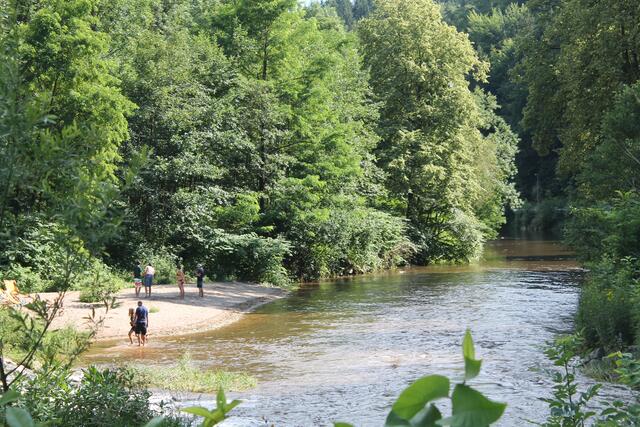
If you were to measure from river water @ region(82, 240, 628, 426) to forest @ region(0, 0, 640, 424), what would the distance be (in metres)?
2.31

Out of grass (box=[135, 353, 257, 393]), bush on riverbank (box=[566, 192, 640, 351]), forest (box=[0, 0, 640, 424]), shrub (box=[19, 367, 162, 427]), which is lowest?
grass (box=[135, 353, 257, 393])

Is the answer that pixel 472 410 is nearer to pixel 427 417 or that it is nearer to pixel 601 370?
pixel 427 417

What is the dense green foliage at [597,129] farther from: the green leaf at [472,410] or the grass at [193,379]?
the green leaf at [472,410]

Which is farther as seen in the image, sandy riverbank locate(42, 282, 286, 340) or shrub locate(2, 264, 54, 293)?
shrub locate(2, 264, 54, 293)

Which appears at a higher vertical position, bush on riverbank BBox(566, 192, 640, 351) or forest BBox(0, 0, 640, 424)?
forest BBox(0, 0, 640, 424)

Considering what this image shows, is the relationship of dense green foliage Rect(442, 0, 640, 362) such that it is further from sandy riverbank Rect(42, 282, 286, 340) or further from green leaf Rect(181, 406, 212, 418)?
sandy riverbank Rect(42, 282, 286, 340)

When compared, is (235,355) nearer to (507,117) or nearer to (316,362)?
(316,362)

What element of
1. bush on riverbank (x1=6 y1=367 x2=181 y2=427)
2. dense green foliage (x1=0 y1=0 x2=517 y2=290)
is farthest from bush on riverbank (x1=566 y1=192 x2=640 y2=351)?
dense green foliage (x1=0 y1=0 x2=517 y2=290)

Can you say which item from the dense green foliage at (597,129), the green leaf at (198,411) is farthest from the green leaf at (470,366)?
the dense green foliage at (597,129)

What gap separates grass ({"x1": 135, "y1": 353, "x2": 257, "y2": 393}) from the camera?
560 inches

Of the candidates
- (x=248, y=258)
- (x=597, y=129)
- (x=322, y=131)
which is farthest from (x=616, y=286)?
(x=322, y=131)

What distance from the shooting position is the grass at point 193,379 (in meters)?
14.2

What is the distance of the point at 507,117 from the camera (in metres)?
89.1

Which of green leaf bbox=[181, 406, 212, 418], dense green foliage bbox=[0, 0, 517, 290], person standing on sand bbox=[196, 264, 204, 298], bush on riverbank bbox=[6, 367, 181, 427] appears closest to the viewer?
green leaf bbox=[181, 406, 212, 418]
